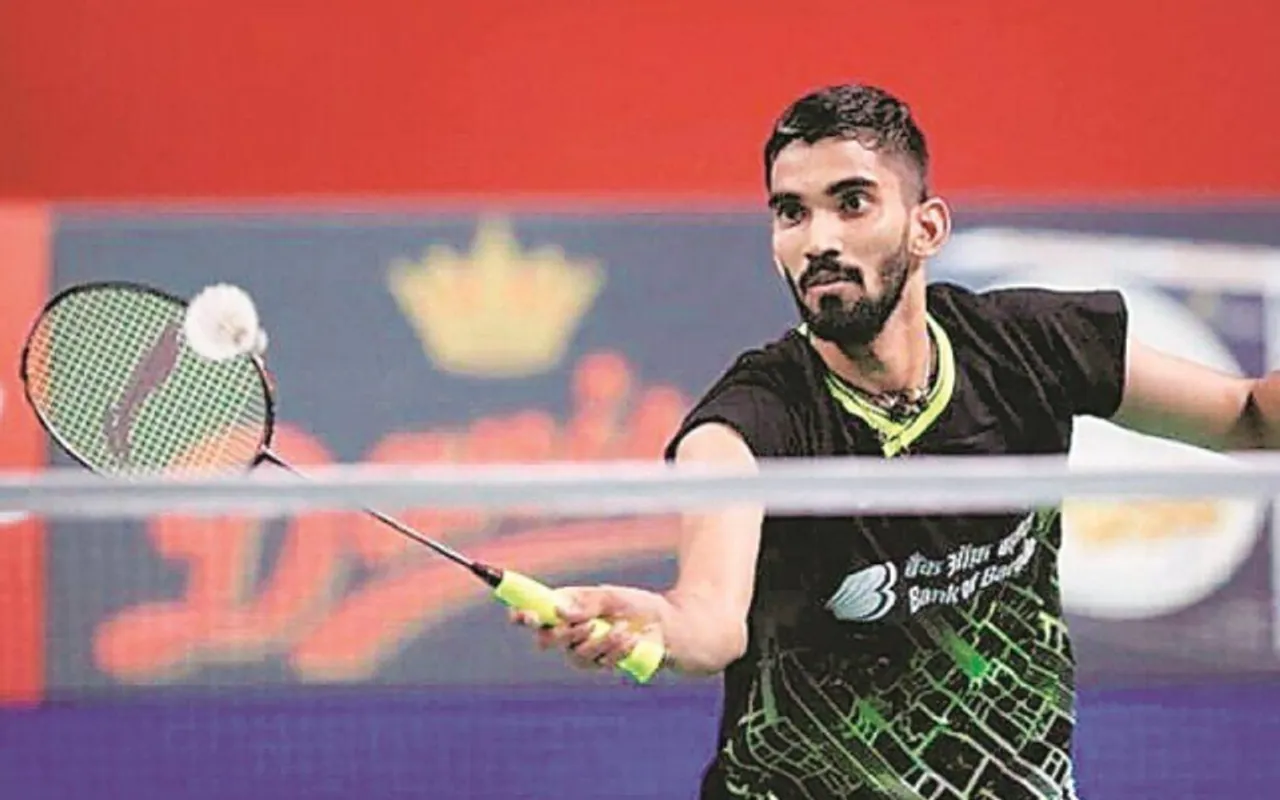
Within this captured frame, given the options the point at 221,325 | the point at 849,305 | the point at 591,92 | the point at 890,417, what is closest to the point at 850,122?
the point at 849,305

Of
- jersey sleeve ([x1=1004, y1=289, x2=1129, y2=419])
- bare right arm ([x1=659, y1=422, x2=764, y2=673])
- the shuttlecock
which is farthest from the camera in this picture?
the shuttlecock

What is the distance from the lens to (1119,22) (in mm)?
6094

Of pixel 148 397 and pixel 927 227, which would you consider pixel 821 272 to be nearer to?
pixel 927 227

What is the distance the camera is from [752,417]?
2.71 metres

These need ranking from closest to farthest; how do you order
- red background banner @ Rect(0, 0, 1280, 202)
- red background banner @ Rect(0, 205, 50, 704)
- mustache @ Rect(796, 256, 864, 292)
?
mustache @ Rect(796, 256, 864, 292), red background banner @ Rect(0, 205, 50, 704), red background banner @ Rect(0, 0, 1280, 202)

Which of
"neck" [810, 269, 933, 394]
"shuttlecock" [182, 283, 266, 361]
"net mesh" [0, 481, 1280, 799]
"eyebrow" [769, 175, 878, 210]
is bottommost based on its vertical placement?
"net mesh" [0, 481, 1280, 799]

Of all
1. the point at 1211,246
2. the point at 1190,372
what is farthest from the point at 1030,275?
the point at 1190,372

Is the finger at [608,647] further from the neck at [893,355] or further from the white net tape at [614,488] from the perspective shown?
the neck at [893,355]

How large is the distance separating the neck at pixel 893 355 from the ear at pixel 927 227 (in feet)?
0.10

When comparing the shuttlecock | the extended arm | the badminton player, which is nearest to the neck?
the badminton player

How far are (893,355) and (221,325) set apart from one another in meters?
0.79

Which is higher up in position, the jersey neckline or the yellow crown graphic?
the yellow crown graphic

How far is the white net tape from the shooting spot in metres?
2.46

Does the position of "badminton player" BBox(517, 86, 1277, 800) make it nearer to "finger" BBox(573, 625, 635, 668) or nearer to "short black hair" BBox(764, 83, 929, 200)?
"short black hair" BBox(764, 83, 929, 200)
